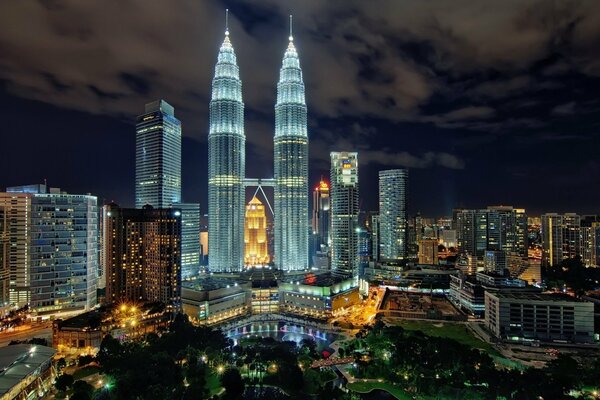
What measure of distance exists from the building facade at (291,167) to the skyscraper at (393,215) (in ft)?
49.5

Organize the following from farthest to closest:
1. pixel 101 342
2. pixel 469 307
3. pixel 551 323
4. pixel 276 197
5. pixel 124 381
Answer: pixel 276 197
pixel 469 307
pixel 551 323
pixel 101 342
pixel 124 381

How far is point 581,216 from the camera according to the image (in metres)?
45.0

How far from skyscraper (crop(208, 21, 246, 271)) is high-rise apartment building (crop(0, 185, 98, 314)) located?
48.8 ft

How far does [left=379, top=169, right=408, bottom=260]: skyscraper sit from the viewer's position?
5369 centimetres

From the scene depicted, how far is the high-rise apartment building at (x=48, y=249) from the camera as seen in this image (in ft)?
88.8

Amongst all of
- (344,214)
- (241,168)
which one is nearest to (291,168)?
(241,168)

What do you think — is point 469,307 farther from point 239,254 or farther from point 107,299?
point 107,299

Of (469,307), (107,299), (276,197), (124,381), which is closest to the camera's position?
(124,381)

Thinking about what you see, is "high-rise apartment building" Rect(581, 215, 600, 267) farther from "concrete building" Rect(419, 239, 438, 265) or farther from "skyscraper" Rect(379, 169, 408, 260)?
"skyscraper" Rect(379, 169, 408, 260)

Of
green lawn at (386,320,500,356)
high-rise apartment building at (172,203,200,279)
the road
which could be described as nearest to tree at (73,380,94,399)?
Result: the road

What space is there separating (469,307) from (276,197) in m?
24.6

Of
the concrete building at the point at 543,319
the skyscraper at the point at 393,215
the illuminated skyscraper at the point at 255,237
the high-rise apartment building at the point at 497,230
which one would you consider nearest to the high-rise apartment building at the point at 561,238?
the high-rise apartment building at the point at 497,230

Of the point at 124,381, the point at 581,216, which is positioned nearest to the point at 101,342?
the point at 124,381

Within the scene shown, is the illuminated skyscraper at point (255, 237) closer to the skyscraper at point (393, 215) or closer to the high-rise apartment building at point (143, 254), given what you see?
the skyscraper at point (393, 215)
